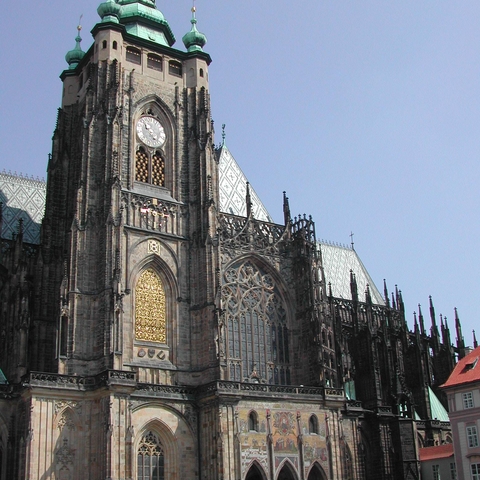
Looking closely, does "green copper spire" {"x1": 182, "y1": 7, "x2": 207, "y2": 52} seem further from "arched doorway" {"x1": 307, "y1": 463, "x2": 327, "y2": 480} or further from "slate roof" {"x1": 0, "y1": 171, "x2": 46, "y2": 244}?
"arched doorway" {"x1": 307, "y1": 463, "x2": 327, "y2": 480}

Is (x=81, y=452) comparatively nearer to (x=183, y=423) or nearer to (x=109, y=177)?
(x=183, y=423)

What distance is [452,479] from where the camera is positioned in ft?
137

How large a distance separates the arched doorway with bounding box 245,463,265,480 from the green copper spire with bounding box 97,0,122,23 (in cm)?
2442

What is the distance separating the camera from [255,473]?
117ft

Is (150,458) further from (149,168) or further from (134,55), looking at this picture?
(134,55)

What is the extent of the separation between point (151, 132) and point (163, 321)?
10.6 meters

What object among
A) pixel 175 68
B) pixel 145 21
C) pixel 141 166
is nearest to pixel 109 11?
pixel 145 21

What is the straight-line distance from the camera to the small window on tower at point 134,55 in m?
41.3

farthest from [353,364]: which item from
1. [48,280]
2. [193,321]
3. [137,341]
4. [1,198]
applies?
[1,198]

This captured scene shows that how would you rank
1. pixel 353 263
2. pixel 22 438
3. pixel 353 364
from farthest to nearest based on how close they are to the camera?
pixel 353 263, pixel 353 364, pixel 22 438

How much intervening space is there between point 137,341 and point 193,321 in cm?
326

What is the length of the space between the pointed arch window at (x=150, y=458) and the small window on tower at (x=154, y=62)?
2022 cm

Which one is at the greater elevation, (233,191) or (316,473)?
(233,191)

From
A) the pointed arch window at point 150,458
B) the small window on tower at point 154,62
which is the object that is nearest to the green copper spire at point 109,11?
the small window on tower at point 154,62
